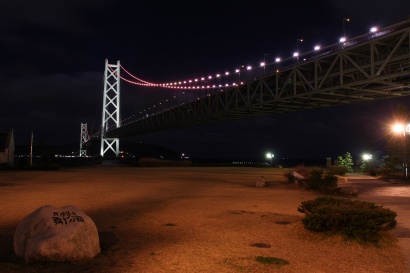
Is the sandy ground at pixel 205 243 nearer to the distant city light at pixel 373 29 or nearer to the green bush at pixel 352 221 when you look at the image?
the green bush at pixel 352 221

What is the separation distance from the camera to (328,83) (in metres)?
37.5

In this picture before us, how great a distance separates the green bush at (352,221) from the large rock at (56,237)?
4849mm

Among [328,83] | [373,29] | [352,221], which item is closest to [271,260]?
[352,221]

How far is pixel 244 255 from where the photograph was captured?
7.28m

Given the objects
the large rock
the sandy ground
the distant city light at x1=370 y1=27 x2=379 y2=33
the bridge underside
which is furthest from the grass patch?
the distant city light at x1=370 y1=27 x2=379 y2=33

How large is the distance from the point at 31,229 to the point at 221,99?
161 feet

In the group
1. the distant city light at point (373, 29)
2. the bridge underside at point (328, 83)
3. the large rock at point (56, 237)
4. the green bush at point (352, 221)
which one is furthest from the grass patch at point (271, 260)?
the distant city light at point (373, 29)

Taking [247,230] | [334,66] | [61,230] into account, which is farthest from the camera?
[334,66]

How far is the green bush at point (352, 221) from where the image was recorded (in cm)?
823

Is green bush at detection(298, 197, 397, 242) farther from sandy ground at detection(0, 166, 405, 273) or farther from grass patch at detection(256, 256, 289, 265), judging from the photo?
grass patch at detection(256, 256, 289, 265)

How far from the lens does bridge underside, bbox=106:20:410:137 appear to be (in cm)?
2925

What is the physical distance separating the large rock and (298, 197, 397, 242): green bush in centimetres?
485

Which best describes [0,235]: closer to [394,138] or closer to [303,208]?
[303,208]

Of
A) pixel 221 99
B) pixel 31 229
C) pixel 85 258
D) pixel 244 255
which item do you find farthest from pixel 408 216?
pixel 221 99
